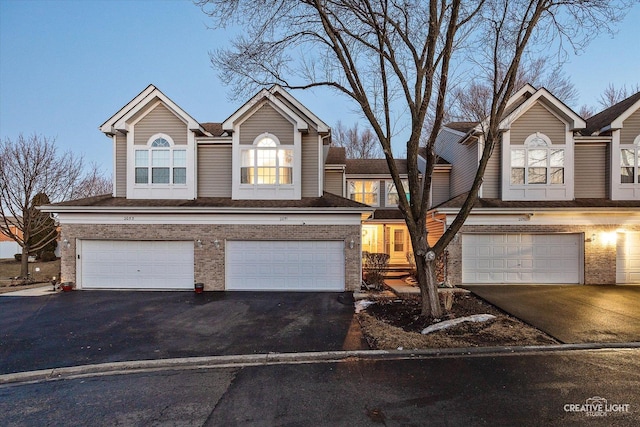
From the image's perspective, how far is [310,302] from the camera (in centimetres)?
1025

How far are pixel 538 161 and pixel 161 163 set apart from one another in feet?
50.4

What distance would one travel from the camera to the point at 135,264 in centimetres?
1216

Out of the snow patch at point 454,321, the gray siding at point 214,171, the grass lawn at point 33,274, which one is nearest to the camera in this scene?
the snow patch at point 454,321

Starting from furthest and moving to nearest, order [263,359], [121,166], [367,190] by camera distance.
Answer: [367,190], [121,166], [263,359]

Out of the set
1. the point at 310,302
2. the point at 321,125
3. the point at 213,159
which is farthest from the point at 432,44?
the point at 213,159

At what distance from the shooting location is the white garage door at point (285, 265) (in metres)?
11.9

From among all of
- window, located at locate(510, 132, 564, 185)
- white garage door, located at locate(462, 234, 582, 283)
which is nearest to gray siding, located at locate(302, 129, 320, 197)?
white garage door, located at locate(462, 234, 582, 283)

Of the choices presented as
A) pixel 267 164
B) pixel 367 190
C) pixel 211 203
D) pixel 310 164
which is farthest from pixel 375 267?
pixel 211 203

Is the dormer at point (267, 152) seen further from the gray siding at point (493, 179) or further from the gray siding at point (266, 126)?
the gray siding at point (493, 179)

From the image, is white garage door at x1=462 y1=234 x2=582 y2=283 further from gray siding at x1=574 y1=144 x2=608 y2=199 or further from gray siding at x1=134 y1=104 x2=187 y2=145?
gray siding at x1=134 y1=104 x2=187 y2=145

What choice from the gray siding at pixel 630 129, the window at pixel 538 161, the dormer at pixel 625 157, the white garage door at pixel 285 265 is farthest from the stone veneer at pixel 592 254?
the white garage door at pixel 285 265

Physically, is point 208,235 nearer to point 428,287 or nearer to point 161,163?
point 161,163

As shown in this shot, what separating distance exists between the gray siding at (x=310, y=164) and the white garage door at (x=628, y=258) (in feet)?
39.5

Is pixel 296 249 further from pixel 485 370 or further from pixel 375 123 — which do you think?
pixel 485 370
